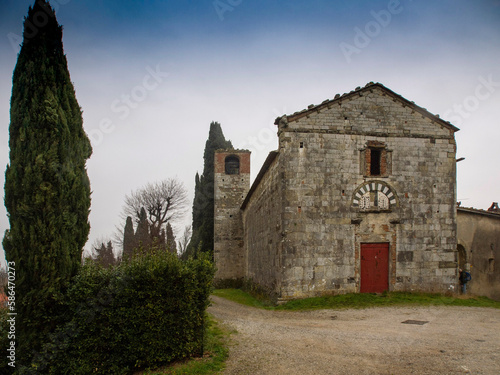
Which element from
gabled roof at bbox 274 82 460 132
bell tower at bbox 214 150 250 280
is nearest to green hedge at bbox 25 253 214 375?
gabled roof at bbox 274 82 460 132

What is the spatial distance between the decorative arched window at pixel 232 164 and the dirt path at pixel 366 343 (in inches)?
707

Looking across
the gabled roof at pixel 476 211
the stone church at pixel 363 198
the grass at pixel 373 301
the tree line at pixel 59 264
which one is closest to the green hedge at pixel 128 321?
the tree line at pixel 59 264

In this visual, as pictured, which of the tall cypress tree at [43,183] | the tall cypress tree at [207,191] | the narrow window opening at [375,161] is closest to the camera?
the tall cypress tree at [43,183]

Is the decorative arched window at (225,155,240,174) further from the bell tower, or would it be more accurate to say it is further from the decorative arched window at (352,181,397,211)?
the decorative arched window at (352,181,397,211)

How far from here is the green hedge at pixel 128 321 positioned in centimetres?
578

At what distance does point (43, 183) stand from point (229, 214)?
67.9 feet

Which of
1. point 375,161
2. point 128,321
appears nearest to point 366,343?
point 128,321

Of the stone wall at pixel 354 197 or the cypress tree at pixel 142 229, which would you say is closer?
the stone wall at pixel 354 197

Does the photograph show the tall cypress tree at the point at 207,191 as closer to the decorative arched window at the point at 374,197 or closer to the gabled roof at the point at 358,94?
the gabled roof at the point at 358,94

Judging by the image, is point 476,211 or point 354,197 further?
point 476,211

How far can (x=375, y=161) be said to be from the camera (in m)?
13.9

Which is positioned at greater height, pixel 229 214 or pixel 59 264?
pixel 229 214

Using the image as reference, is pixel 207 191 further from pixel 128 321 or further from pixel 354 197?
pixel 128 321

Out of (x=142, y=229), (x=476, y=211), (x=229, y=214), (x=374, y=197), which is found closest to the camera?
(x=374, y=197)
